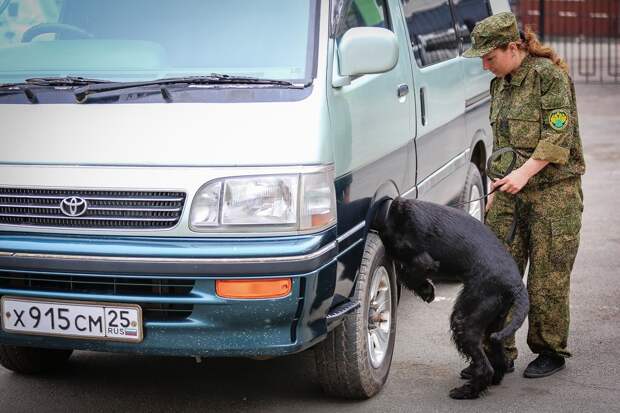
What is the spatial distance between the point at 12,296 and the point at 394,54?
1.88 m

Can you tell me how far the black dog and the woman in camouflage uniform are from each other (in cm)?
30

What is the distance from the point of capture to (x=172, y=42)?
4633 millimetres

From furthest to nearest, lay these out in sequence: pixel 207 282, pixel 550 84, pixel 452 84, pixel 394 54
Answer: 1. pixel 452 84
2. pixel 550 84
3. pixel 394 54
4. pixel 207 282

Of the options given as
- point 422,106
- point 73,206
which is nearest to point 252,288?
point 73,206

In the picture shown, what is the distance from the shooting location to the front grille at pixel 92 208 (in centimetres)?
407

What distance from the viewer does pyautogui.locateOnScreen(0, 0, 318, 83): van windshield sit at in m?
4.50

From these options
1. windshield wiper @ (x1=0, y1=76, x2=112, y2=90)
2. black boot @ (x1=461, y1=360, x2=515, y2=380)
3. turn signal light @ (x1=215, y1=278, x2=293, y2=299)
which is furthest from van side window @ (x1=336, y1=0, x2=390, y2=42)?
black boot @ (x1=461, y1=360, x2=515, y2=380)

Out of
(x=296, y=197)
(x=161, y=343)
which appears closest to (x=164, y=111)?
(x=296, y=197)

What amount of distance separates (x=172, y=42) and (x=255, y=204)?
38.5 inches

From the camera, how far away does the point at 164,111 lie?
4.24m

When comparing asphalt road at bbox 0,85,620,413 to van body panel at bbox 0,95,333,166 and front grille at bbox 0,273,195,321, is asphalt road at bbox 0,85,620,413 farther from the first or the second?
van body panel at bbox 0,95,333,166

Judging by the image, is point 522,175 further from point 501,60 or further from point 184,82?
point 184,82

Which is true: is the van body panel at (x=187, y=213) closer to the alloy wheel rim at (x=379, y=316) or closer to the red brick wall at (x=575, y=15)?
the alloy wheel rim at (x=379, y=316)

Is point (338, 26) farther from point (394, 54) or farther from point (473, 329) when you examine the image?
point (473, 329)
